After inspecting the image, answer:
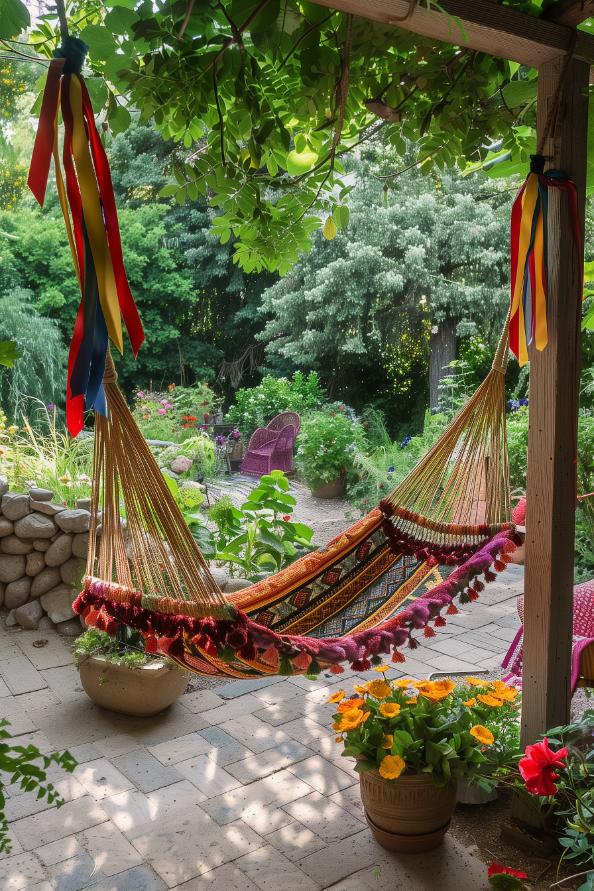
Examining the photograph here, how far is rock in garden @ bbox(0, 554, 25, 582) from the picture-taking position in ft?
10.3

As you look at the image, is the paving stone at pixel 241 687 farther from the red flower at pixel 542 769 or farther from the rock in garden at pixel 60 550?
the red flower at pixel 542 769

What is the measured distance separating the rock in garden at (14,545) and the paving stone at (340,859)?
6.30 ft

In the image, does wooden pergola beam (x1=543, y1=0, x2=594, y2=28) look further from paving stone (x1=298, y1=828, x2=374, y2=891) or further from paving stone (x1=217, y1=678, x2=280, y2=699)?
paving stone (x1=217, y1=678, x2=280, y2=699)

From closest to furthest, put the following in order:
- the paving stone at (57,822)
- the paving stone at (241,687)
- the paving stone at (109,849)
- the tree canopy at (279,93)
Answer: the tree canopy at (279,93), the paving stone at (109,849), the paving stone at (57,822), the paving stone at (241,687)

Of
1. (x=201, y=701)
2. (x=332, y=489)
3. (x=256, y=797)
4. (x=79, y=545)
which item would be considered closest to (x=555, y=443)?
(x=256, y=797)

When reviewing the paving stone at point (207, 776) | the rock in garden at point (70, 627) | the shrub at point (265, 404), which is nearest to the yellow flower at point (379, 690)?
the paving stone at point (207, 776)

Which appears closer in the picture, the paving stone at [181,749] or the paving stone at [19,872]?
the paving stone at [19,872]

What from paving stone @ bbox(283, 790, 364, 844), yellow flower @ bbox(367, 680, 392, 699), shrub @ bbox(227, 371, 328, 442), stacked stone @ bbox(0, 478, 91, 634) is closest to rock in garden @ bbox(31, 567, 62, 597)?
stacked stone @ bbox(0, 478, 91, 634)

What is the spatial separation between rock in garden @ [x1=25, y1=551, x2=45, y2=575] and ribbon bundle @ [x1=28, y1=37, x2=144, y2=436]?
2.21 metres

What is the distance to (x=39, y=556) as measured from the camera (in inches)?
124

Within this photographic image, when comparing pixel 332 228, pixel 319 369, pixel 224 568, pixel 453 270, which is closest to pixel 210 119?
pixel 332 228

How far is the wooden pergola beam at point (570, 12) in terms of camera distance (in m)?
1.38

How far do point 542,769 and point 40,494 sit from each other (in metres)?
2.36

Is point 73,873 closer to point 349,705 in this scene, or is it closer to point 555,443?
point 349,705
